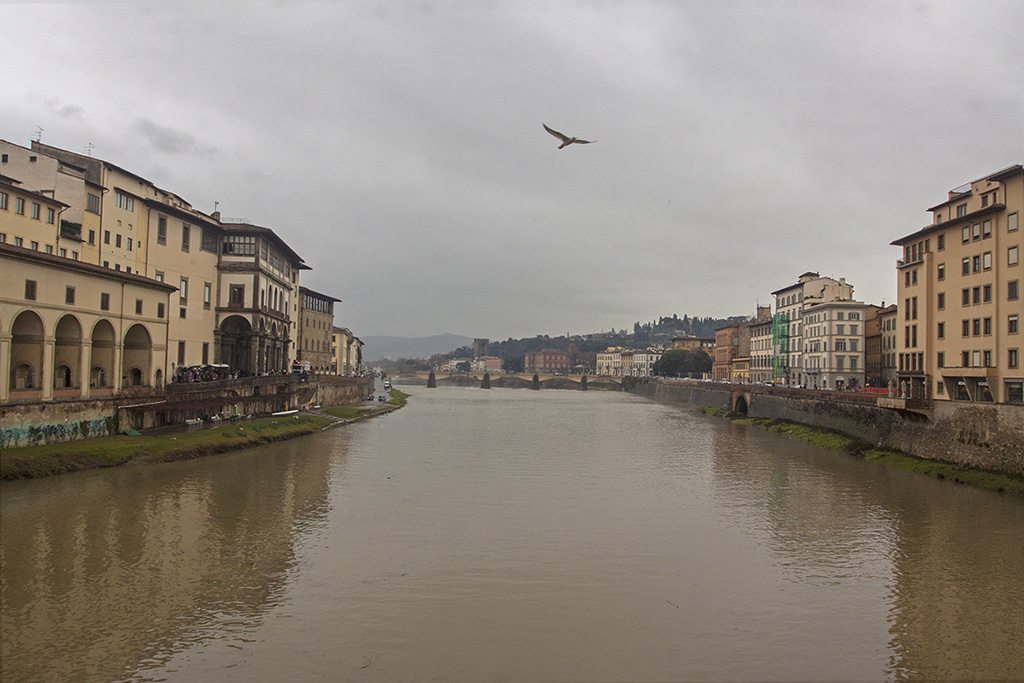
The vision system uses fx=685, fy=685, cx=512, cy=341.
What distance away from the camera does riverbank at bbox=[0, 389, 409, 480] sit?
26.5 m

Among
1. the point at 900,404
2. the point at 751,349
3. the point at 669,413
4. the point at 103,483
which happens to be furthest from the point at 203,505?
the point at 751,349

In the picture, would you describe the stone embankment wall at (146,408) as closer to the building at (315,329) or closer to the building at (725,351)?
→ the building at (315,329)

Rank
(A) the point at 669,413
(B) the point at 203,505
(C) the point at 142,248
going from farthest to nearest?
(A) the point at 669,413 → (C) the point at 142,248 → (B) the point at 203,505

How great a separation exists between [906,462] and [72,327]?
4256cm

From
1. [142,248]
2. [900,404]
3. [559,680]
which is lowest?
[559,680]

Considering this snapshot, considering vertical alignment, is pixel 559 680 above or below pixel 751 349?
below

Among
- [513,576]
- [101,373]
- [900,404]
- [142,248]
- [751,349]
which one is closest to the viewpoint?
[513,576]

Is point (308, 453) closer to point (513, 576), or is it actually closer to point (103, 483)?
point (103, 483)

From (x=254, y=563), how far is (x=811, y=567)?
15.0 metres

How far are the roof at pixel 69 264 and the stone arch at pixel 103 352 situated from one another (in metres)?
2.49

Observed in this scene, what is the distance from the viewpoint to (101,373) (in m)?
35.4

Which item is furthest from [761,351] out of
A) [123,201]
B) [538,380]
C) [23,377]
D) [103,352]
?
[23,377]

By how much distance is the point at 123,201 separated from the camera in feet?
141

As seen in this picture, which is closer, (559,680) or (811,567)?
(559,680)
